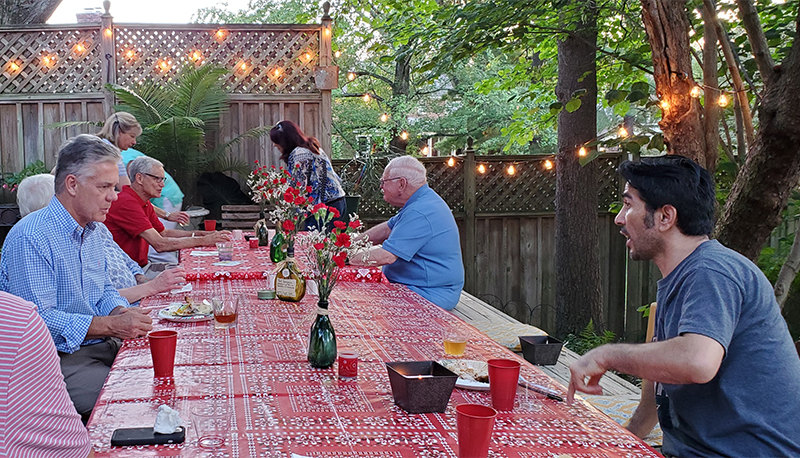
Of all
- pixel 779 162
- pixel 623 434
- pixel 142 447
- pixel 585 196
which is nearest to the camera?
pixel 142 447

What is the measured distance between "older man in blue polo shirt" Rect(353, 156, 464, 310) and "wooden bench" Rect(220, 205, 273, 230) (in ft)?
14.5

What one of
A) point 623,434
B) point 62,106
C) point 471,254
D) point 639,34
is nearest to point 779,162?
point 623,434

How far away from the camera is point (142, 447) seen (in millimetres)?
1465

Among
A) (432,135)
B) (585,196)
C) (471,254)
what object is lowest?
(471,254)

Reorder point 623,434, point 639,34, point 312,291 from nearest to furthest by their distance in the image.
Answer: point 623,434, point 312,291, point 639,34

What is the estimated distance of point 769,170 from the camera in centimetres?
352

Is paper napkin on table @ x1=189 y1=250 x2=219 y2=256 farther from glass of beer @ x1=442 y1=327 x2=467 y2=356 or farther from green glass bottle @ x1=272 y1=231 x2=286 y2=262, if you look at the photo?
glass of beer @ x1=442 y1=327 x2=467 y2=356

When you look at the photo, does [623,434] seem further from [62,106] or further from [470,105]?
[470,105]

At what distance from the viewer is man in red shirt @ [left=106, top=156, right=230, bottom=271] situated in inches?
170

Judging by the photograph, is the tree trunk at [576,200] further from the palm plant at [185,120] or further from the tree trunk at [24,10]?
the tree trunk at [24,10]

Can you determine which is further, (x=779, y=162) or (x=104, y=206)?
(x=779, y=162)

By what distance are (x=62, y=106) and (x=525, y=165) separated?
5531 millimetres

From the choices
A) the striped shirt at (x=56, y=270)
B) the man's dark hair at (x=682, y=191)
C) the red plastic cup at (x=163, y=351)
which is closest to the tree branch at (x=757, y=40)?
the man's dark hair at (x=682, y=191)

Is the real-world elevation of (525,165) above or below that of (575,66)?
below
